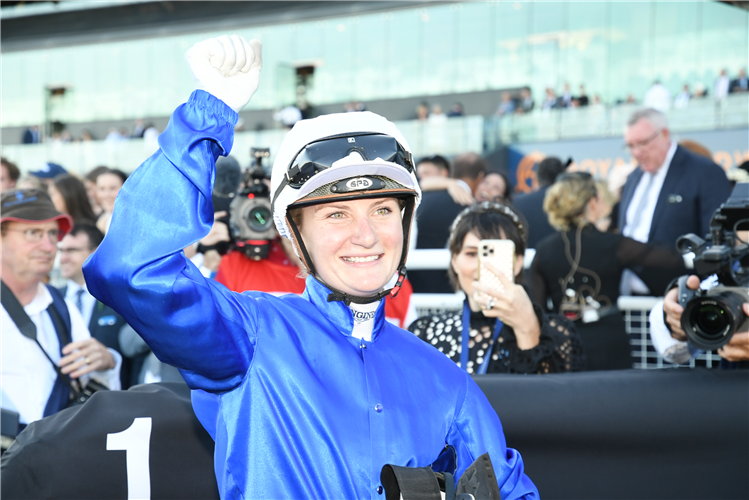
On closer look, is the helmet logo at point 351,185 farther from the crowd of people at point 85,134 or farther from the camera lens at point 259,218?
the crowd of people at point 85,134

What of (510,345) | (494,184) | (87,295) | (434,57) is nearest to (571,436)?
(510,345)

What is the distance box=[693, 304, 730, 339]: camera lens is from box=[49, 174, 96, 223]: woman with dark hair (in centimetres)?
376

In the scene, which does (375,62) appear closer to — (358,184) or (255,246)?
(255,246)

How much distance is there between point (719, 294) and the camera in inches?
88.7

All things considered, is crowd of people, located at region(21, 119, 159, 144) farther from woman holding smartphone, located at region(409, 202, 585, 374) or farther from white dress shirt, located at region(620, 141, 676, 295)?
woman holding smartphone, located at region(409, 202, 585, 374)

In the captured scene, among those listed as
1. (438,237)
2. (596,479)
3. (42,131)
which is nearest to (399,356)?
(596,479)

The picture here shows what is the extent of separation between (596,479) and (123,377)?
2.28 meters

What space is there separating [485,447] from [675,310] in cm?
119

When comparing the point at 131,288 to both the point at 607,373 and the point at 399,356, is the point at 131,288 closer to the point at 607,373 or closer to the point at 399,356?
the point at 399,356

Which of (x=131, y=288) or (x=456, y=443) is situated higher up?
(x=131, y=288)

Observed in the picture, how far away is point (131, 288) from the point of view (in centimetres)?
116

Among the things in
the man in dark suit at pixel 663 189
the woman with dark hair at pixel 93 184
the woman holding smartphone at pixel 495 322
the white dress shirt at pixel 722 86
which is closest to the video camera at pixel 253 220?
the woman holding smartphone at pixel 495 322

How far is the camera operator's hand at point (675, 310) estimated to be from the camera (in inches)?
93.1

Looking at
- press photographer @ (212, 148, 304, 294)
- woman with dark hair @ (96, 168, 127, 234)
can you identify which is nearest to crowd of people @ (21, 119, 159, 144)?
woman with dark hair @ (96, 168, 127, 234)
